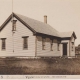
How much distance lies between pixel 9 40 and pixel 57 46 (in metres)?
4.00

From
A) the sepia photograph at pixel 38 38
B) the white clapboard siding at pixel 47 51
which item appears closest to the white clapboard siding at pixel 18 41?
the sepia photograph at pixel 38 38

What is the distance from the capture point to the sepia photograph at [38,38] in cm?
771

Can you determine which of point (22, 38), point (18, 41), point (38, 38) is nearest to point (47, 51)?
point (38, 38)

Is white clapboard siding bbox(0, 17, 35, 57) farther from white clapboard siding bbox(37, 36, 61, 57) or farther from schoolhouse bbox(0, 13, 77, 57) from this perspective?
white clapboard siding bbox(37, 36, 61, 57)

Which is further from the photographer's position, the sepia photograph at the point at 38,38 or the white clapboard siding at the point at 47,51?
the white clapboard siding at the point at 47,51

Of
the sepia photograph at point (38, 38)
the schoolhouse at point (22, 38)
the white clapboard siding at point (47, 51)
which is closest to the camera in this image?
the sepia photograph at point (38, 38)

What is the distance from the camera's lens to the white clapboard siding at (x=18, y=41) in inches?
467

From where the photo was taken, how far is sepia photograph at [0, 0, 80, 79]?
25.3 ft

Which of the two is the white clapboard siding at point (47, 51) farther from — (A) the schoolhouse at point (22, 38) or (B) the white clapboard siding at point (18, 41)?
(B) the white clapboard siding at point (18, 41)

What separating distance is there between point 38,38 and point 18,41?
3.81ft

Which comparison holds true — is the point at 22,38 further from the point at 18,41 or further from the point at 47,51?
the point at 47,51

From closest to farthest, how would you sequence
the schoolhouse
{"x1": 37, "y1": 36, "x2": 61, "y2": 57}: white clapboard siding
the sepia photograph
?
1. the sepia photograph
2. the schoolhouse
3. {"x1": 37, "y1": 36, "x2": 61, "y2": 57}: white clapboard siding

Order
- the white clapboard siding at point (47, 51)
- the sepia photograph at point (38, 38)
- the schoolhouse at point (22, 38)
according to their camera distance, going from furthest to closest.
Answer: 1. the white clapboard siding at point (47, 51)
2. the schoolhouse at point (22, 38)
3. the sepia photograph at point (38, 38)

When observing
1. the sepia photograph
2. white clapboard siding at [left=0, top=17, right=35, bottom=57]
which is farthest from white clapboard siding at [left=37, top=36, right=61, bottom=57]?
white clapboard siding at [left=0, top=17, right=35, bottom=57]
